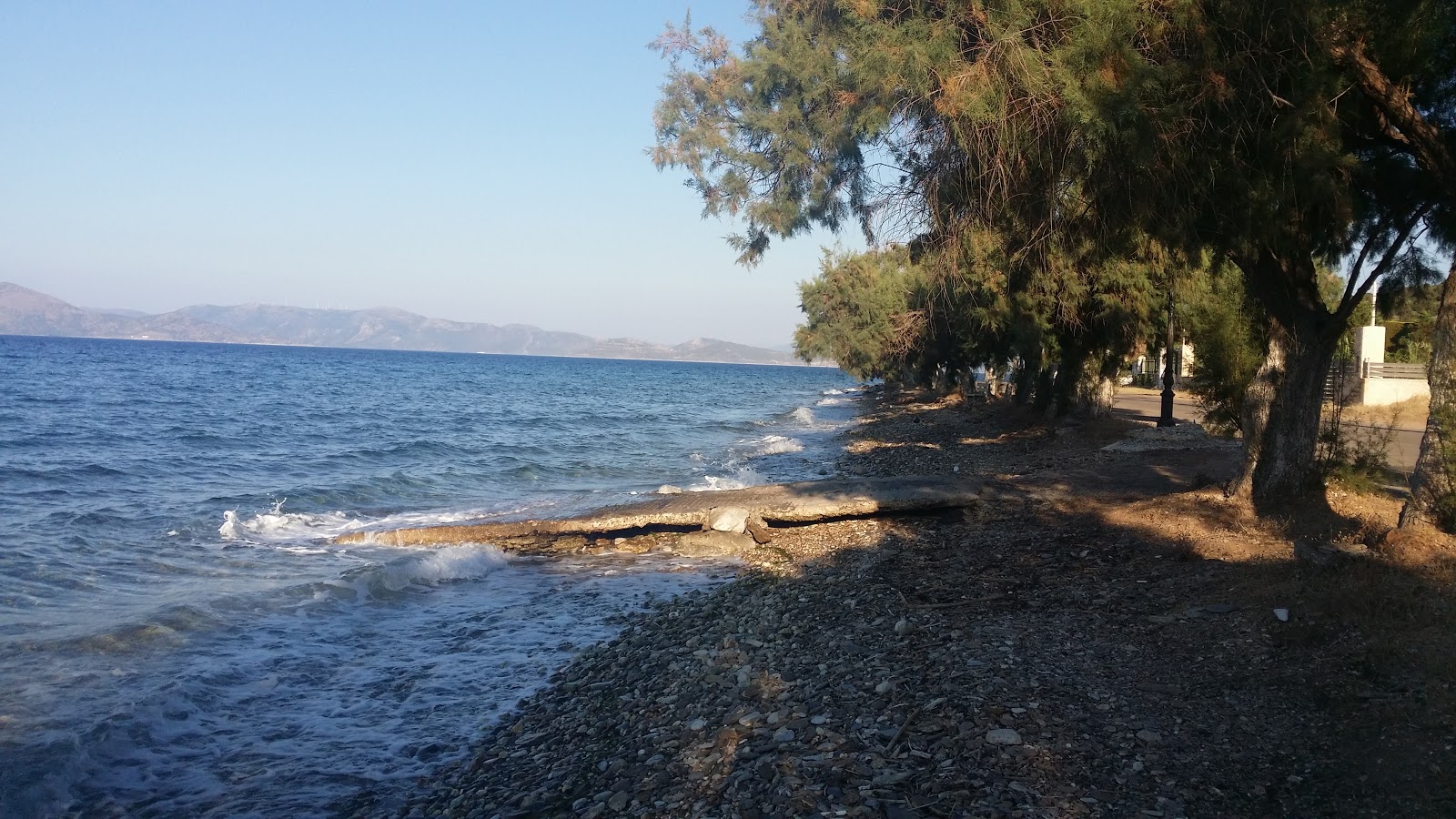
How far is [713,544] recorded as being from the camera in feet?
49.8

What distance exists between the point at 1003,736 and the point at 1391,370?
28528 mm

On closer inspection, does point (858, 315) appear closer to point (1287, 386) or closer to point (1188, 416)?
point (1188, 416)

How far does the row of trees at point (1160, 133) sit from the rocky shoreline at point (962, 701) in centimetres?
269

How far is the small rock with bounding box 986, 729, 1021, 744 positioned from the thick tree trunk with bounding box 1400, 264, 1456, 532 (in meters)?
4.46

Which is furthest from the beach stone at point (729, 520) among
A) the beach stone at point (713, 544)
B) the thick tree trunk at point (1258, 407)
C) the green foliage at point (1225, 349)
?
the green foliage at point (1225, 349)

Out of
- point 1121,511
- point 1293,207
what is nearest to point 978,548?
point 1121,511

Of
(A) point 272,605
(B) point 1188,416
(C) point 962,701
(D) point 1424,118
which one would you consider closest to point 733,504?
(A) point 272,605

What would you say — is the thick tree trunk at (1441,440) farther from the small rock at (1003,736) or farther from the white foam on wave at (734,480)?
the white foam on wave at (734,480)

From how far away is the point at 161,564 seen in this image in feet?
47.9

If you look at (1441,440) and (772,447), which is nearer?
(1441,440)

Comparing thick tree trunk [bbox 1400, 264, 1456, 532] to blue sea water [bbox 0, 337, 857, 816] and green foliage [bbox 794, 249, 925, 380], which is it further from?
green foliage [bbox 794, 249, 925, 380]

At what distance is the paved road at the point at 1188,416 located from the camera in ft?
51.9

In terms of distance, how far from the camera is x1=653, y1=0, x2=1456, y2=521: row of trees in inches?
303

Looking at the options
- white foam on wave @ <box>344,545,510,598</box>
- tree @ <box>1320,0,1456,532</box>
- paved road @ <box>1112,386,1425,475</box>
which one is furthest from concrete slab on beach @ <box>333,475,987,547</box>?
tree @ <box>1320,0,1456,532</box>
